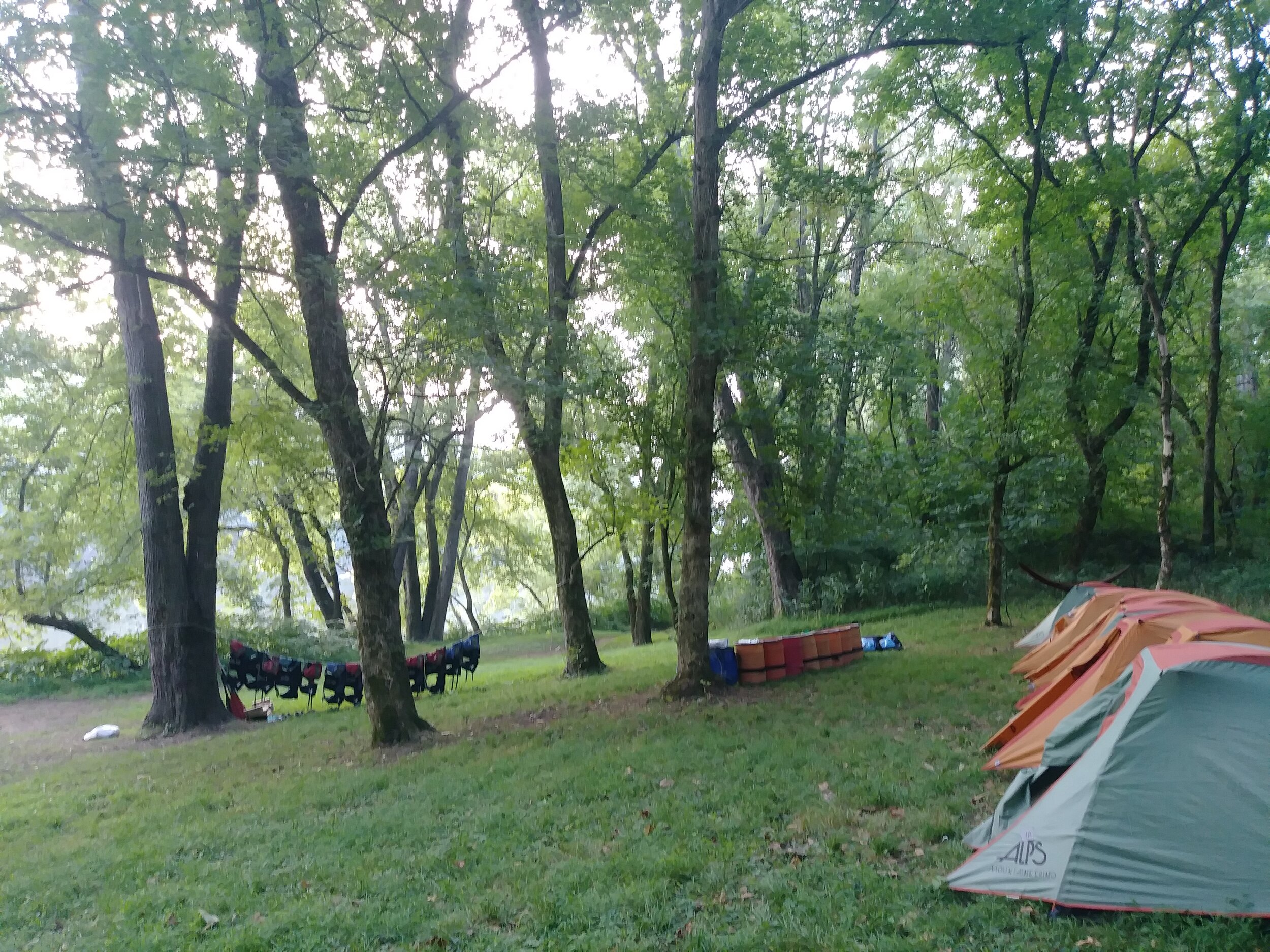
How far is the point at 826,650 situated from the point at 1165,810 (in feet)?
24.2

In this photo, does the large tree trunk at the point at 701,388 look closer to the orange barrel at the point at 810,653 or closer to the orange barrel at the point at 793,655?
the orange barrel at the point at 793,655

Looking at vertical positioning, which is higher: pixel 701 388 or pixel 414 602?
pixel 701 388

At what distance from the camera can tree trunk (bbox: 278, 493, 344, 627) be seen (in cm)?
1941

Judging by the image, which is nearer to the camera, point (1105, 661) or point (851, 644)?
point (1105, 661)

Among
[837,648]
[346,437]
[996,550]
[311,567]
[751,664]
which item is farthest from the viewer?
[311,567]

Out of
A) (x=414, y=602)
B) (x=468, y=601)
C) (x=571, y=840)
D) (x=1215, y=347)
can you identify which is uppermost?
(x=1215, y=347)

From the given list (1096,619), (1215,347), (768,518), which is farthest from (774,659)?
(1215,347)

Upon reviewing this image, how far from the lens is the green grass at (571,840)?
12.4ft

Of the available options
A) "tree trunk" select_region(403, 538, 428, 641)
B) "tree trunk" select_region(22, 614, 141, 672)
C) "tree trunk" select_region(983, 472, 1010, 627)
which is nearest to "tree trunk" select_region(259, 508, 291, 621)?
"tree trunk" select_region(403, 538, 428, 641)

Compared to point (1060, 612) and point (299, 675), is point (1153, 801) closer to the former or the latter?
point (1060, 612)

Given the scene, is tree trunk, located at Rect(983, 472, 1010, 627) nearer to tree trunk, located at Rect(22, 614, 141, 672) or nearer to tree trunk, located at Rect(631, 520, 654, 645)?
tree trunk, located at Rect(631, 520, 654, 645)

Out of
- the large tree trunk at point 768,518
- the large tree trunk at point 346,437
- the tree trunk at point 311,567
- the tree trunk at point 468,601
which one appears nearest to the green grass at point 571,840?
the large tree trunk at point 346,437

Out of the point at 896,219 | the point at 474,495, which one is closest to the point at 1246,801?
the point at 896,219

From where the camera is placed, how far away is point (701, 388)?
30.9 ft
